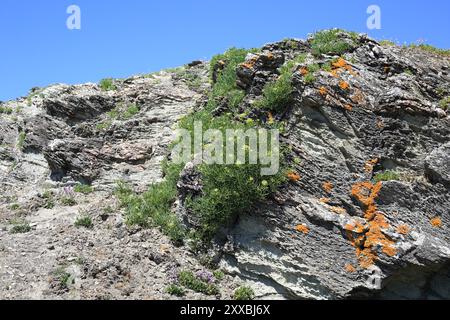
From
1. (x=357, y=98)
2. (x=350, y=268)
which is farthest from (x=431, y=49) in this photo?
(x=350, y=268)

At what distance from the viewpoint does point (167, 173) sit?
1534cm

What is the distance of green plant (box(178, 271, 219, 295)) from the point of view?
38.5 ft

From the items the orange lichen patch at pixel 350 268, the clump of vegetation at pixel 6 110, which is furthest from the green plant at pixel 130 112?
the orange lichen patch at pixel 350 268

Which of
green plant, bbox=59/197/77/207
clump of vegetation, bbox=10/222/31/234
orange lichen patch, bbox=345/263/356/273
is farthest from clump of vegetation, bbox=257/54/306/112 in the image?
clump of vegetation, bbox=10/222/31/234

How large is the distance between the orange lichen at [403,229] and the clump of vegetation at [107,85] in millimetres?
13900

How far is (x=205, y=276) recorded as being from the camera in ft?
39.7

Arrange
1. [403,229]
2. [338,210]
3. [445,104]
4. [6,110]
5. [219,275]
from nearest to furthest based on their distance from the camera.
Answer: [403,229] < [219,275] < [338,210] < [445,104] < [6,110]

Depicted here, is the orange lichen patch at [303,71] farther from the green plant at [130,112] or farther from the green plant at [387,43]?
the green plant at [130,112]

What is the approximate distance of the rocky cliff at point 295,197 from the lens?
11.7 metres

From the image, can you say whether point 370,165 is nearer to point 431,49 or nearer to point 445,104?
point 445,104

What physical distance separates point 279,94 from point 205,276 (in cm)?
589

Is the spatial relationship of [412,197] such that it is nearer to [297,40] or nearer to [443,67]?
[443,67]

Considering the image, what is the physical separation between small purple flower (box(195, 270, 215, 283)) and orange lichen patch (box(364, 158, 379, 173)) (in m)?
5.09

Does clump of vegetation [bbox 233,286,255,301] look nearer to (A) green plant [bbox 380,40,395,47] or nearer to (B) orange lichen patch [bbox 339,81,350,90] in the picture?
(B) orange lichen patch [bbox 339,81,350,90]
